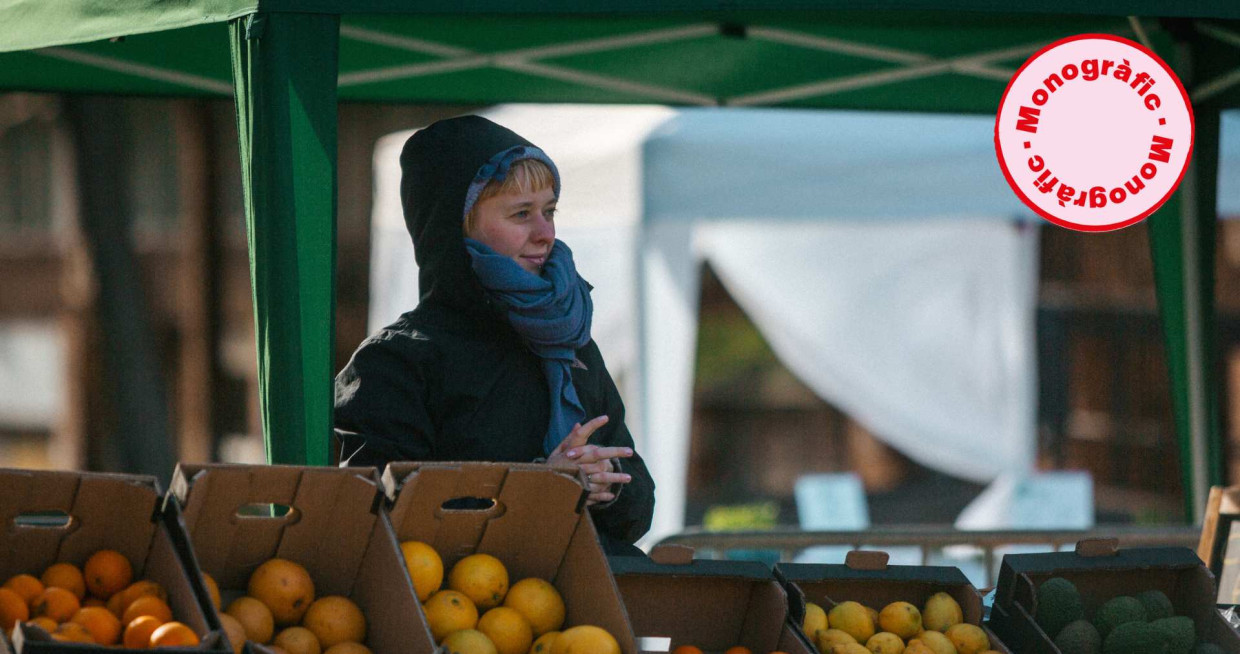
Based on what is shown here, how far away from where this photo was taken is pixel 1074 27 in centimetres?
402

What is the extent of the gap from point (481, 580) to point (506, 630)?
10cm

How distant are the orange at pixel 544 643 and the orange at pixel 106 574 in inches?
23.8

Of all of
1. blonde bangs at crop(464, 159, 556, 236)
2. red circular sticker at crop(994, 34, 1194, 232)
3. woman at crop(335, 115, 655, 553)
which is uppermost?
red circular sticker at crop(994, 34, 1194, 232)

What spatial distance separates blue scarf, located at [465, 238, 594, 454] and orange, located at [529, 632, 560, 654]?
560 mm

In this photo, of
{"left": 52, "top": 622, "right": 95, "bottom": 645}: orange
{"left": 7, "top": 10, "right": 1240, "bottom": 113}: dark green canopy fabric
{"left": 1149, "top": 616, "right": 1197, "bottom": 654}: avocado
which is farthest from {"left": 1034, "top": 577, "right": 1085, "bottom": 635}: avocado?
{"left": 7, "top": 10, "right": 1240, "bottom": 113}: dark green canopy fabric

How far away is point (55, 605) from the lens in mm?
1903

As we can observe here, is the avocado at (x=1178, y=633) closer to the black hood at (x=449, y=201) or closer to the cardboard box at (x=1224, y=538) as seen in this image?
the cardboard box at (x=1224, y=538)

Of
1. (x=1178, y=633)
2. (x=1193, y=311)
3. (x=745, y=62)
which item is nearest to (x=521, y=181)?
(x=1178, y=633)

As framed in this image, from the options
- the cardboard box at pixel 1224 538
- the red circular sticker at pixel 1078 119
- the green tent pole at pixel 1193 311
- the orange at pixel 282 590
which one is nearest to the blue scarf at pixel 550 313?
the orange at pixel 282 590

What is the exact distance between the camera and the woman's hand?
97.7 inches

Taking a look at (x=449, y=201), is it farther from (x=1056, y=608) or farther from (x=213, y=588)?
(x=1056, y=608)

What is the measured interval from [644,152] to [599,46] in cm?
123

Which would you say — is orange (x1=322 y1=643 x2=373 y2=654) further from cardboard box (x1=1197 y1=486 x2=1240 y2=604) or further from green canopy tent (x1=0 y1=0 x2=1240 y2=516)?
cardboard box (x1=1197 y1=486 x2=1240 y2=604)

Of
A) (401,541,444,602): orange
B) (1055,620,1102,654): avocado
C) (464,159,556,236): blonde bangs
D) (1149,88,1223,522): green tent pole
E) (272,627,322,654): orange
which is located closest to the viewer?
(272,627,322,654): orange
